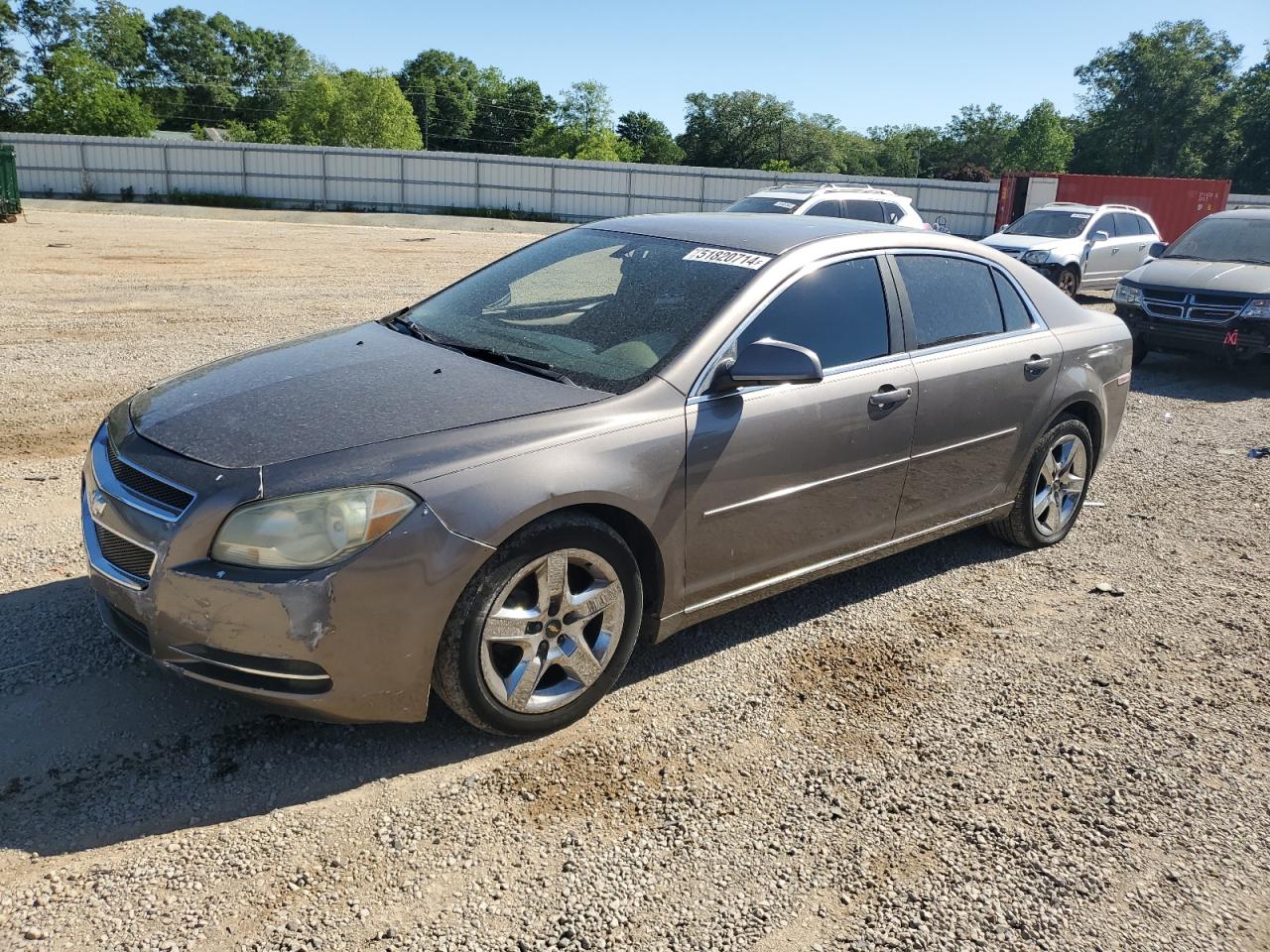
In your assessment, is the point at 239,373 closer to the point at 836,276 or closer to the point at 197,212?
the point at 836,276

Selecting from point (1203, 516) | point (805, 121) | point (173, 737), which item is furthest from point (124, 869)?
point (805, 121)

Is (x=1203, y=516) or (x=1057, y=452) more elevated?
(x=1057, y=452)

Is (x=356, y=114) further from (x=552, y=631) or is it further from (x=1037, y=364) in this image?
(x=552, y=631)

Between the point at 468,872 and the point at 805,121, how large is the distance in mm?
99359

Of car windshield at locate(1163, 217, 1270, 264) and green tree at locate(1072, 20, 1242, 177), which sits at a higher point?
green tree at locate(1072, 20, 1242, 177)

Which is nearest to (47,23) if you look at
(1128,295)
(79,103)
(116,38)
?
(116,38)

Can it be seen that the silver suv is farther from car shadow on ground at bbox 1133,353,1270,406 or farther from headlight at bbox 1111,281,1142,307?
headlight at bbox 1111,281,1142,307

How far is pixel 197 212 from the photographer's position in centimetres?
3384

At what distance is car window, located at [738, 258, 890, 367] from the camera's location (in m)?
4.11

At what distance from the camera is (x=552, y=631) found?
3.46m

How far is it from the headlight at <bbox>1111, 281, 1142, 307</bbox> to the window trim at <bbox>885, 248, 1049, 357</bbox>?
7.19 m

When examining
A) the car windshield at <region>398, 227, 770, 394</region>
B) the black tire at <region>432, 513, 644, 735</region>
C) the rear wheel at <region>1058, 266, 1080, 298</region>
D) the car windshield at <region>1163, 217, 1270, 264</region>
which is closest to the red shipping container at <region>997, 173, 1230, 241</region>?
the rear wheel at <region>1058, 266, 1080, 298</region>

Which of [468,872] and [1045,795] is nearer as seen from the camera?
[468,872]

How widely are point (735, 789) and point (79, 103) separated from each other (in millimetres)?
69881
